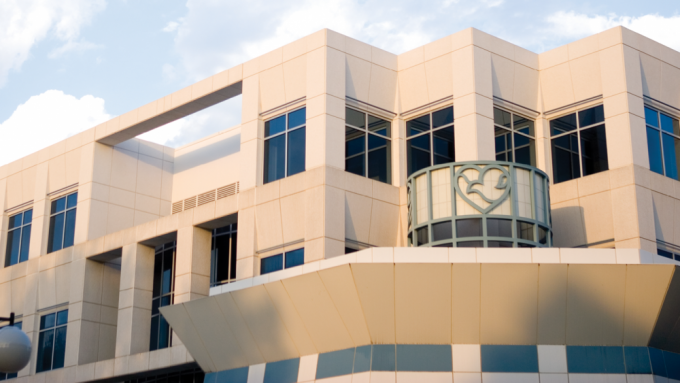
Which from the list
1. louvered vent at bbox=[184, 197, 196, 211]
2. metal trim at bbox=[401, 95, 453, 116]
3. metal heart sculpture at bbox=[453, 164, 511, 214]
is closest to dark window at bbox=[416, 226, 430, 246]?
metal heart sculpture at bbox=[453, 164, 511, 214]

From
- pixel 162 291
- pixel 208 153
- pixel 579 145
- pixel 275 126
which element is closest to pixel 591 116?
pixel 579 145

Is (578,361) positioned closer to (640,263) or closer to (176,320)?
(640,263)

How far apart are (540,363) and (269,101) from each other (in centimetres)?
1404

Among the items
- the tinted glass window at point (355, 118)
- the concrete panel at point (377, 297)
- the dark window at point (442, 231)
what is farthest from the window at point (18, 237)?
the concrete panel at point (377, 297)

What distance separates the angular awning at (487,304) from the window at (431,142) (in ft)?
27.4

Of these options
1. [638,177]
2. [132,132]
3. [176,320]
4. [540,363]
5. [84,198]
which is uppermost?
[132,132]

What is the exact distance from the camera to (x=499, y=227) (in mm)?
26547

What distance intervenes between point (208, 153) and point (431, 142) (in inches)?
501

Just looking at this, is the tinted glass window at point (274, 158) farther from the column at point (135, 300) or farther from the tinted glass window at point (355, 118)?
the column at point (135, 300)

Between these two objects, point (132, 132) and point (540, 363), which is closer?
point (540, 363)

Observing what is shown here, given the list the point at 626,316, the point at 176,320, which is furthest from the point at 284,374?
the point at 626,316

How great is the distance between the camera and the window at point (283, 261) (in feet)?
98.8

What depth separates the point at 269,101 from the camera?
33.1 m

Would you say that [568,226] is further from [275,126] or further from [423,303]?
[275,126]
